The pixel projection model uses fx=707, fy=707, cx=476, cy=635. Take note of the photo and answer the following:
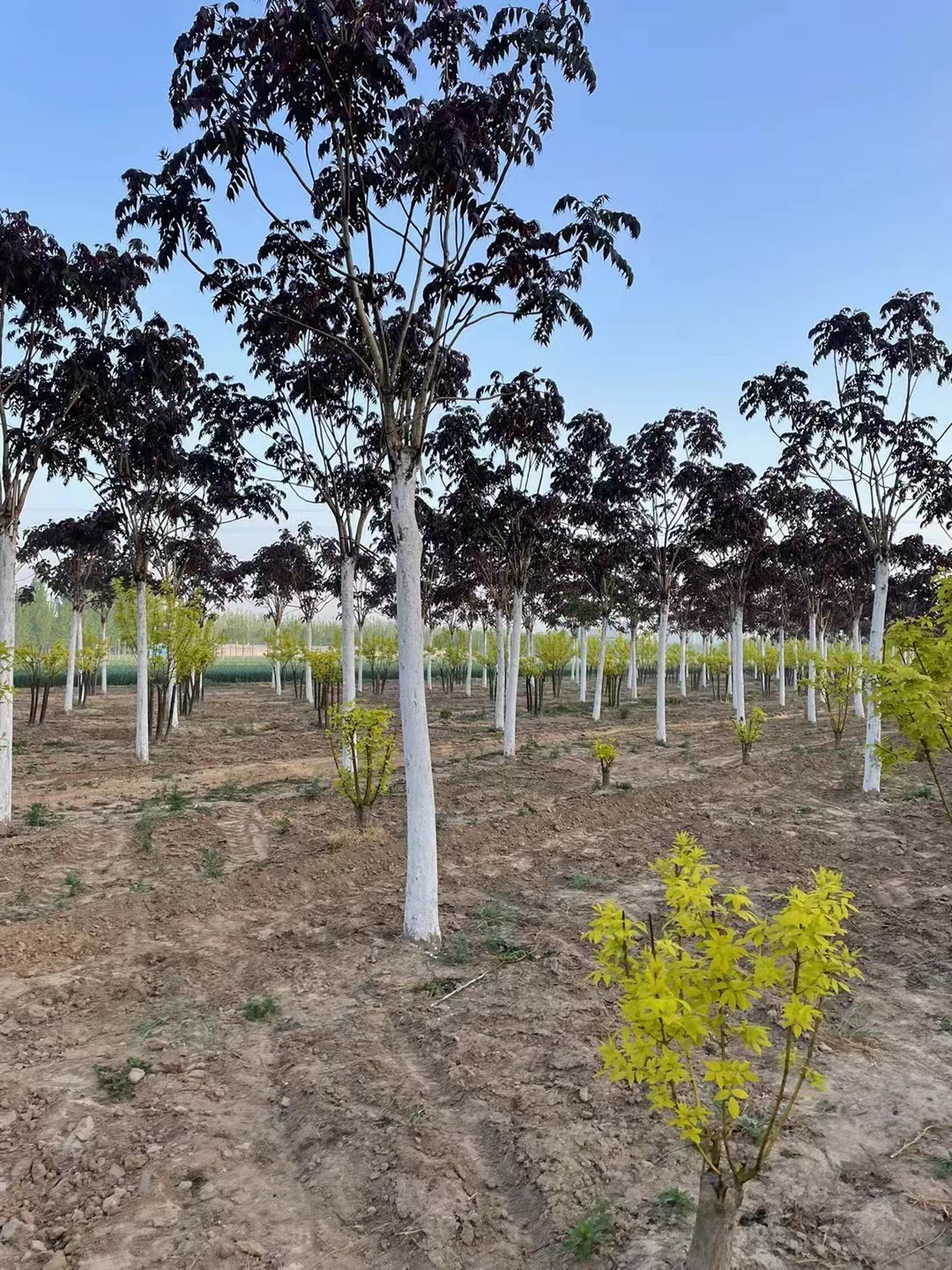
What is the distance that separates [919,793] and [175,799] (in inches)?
477

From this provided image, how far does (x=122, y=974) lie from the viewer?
526 cm

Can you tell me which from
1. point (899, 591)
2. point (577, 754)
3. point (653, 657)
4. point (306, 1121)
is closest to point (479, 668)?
point (653, 657)

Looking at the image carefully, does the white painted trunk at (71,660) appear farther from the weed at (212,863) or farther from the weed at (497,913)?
the weed at (497,913)

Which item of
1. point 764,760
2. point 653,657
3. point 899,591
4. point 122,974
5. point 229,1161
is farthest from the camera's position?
point 653,657

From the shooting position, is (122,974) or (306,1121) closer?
(306,1121)

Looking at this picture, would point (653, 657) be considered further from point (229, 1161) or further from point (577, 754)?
point (229, 1161)

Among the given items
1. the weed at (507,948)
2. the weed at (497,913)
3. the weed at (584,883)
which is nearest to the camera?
the weed at (507,948)

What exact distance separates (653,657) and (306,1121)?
46281mm

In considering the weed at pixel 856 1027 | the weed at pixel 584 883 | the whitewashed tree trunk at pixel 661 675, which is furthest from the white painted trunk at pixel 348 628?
the whitewashed tree trunk at pixel 661 675

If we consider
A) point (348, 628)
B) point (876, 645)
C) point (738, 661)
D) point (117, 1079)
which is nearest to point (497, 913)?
point (117, 1079)

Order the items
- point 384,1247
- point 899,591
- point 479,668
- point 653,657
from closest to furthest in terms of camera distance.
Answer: point 384,1247 < point 899,591 < point 653,657 < point 479,668

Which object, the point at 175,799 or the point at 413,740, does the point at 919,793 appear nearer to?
the point at 413,740

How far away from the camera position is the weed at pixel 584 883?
733 cm

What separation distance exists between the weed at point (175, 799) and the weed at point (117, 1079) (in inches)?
253
